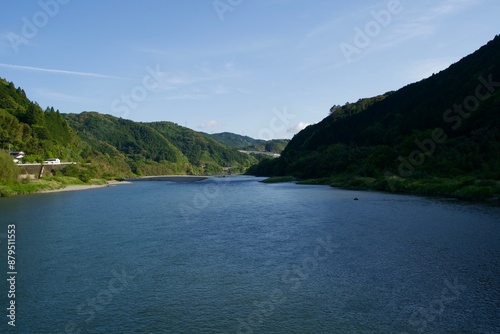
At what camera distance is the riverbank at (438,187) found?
146ft

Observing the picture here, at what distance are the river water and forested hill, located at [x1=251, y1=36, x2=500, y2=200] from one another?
27.6m

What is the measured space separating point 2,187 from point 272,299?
205 feet

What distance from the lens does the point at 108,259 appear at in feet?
71.3

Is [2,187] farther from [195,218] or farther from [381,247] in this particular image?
[381,247]
